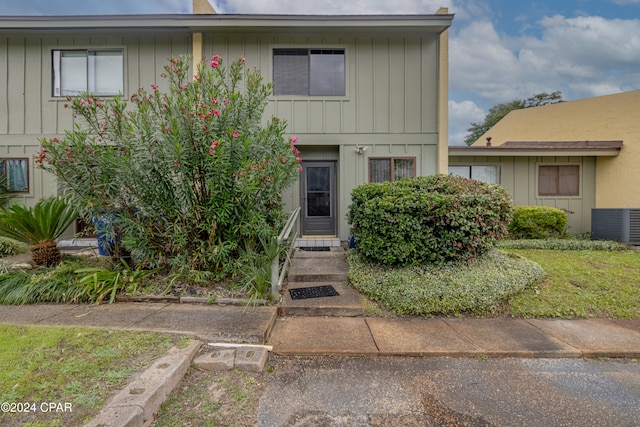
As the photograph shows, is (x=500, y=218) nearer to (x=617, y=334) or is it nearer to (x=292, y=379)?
(x=617, y=334)

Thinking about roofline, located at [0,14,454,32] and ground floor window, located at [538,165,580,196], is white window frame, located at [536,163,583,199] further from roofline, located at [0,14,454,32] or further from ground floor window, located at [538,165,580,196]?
roofline, located at [0,14,454,32]

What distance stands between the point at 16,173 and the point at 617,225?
15.4m

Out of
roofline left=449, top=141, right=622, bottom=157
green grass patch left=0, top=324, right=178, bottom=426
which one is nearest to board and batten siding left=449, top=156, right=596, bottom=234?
roofline left=449, top=141, right=622, bottom=157

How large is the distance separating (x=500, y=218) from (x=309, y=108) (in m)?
4.76

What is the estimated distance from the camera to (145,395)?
2.03 meters

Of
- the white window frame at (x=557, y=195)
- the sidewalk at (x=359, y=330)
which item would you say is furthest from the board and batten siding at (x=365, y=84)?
the sidewalk at (x=359, y=330)

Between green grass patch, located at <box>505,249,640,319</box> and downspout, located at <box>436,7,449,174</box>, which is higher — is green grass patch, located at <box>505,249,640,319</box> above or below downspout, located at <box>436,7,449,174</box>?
below

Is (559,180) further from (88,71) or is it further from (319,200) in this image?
(88,71)

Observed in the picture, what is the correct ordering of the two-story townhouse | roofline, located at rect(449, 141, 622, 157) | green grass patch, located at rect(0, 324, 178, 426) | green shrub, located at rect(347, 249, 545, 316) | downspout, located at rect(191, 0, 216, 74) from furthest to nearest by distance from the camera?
roofline, located at rect(449, 141, 622, 157) → the two-story townhouse → downspout, located at rect(191, 0, 216, 74) → green shrub, located at rect(347, 249, 545, 316) → green grass patch, located at rect(0, 324, 178, 426)

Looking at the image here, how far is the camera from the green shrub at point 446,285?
3934mm

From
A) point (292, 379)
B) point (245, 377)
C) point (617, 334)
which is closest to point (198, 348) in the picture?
point (245, 377)

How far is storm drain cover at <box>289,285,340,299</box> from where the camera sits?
170 inches

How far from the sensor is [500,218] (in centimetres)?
479

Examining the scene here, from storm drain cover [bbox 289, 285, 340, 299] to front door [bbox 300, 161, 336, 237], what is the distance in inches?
115
